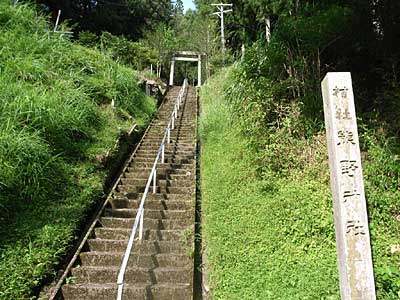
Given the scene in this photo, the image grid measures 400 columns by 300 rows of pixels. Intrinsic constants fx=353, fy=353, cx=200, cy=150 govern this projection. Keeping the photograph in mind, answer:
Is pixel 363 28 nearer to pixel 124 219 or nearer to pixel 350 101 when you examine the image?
pixel 350 101

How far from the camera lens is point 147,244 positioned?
16.5 ft

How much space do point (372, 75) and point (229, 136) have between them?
10.4 ft

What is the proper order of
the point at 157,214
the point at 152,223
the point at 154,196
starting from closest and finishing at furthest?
the point at 152,223 → the point at 157,214 → the point at 154,196

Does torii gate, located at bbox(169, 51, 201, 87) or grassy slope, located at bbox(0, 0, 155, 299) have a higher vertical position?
torii gate, located at bbox(169, 51, 201, 87)

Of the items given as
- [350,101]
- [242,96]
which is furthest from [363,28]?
[350,101]

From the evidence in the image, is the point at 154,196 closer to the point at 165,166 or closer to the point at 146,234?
the point at 146,234

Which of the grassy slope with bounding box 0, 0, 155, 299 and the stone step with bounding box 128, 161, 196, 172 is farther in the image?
the stone step with bounding box 128, 161, 196, 172

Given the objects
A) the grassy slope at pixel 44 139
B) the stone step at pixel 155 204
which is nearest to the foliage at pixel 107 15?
the grassy slope at pixel 44 139

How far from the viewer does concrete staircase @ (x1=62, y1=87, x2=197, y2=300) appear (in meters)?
4.17

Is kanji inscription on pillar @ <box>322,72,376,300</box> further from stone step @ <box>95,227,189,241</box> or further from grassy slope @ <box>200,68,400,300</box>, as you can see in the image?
stone step @ <box>95,227,189,241</box>

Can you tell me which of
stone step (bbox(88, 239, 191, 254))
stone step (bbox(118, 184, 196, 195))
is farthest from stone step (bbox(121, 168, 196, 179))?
stone step (bbox(88, 239, 191, 254))

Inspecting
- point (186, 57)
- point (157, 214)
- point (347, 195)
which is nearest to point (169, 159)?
point (157, 214)

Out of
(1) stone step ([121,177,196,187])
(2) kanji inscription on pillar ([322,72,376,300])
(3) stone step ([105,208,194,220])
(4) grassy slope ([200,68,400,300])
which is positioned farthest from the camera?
(1) stone step ([121,177,196,187])

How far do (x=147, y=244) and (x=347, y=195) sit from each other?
3.12 metres
